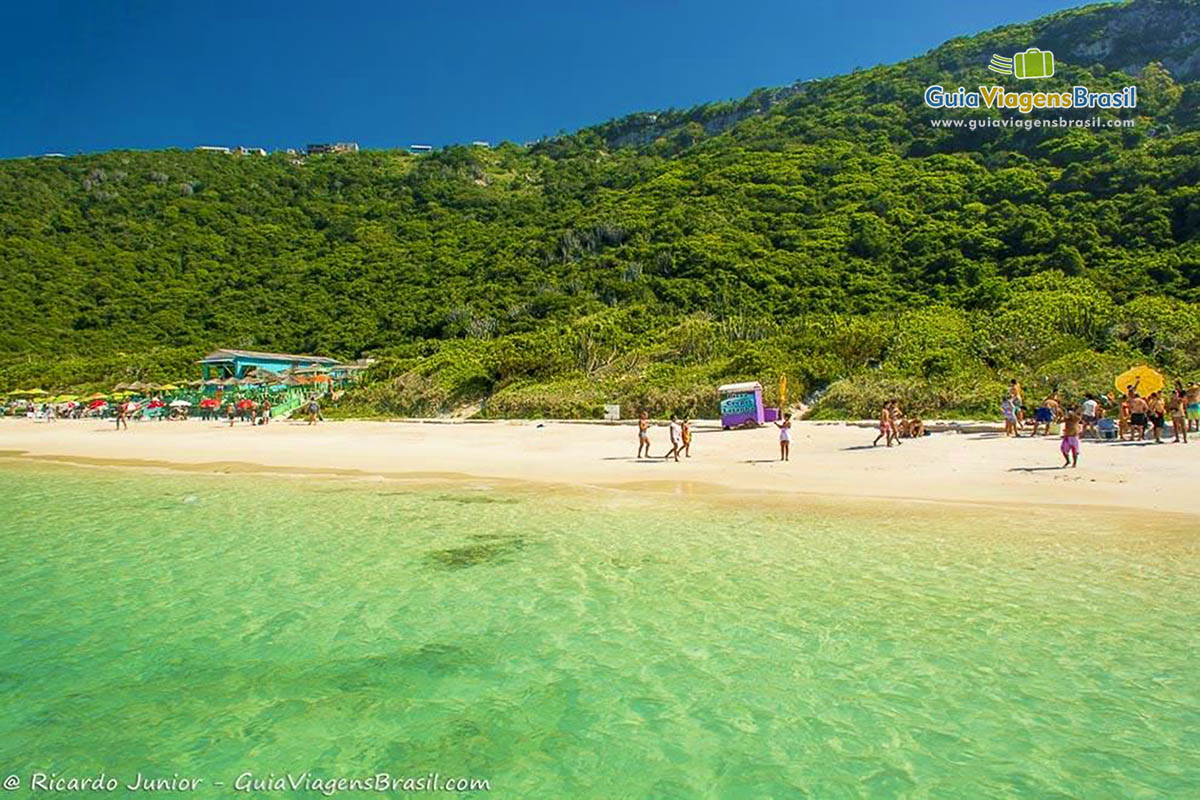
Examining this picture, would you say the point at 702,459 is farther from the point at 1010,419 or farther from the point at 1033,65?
the point at 1033,65

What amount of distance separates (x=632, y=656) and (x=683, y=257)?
155ft

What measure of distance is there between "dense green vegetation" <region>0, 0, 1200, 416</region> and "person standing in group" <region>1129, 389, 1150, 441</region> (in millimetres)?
5379

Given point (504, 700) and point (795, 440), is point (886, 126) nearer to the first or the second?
point (795, 440)

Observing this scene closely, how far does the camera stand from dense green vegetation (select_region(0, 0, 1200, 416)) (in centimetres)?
2898

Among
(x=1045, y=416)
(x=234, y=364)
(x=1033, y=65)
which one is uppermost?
(x=1033, y=65)

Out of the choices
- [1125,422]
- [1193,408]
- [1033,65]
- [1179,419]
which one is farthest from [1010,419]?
[1033,65]

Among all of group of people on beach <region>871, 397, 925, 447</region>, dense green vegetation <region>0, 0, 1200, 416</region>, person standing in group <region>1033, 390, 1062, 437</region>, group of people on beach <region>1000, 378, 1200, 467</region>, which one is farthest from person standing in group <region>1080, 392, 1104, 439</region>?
dense green vegetation <region>0, 0, 1200, 416</region>

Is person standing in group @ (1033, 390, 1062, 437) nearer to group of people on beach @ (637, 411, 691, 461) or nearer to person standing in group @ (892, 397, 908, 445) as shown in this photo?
person standing in group @ (892, 397, 908, 445)

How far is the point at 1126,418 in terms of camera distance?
1695 centimetres

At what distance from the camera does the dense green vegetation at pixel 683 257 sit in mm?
28984

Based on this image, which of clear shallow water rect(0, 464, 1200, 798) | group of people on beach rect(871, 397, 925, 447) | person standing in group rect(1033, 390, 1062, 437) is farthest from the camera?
person standing in group rect(1033, 390, 1062, 437)

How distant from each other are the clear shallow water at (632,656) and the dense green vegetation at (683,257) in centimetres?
1584

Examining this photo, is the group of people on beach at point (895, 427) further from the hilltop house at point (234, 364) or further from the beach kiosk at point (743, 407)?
the hilltop house at point (234, 364)

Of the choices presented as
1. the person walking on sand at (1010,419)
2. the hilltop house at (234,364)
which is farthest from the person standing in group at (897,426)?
the hilltop house at (234,364)
